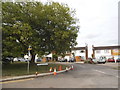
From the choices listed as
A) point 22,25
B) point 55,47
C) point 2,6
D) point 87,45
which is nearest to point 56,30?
point 55,47

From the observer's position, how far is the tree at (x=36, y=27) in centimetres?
1616

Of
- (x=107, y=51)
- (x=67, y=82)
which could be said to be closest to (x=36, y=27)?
(x=67, y=82)

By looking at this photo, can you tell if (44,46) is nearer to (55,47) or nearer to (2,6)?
(55,47)

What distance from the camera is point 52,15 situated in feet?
58.3

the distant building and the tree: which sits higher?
the tree

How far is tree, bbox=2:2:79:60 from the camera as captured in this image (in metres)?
16.2

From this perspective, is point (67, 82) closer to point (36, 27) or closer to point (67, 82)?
point (67, 82)

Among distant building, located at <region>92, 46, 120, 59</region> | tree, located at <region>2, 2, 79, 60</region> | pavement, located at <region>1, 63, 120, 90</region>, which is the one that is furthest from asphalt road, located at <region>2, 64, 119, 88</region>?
distant building, located at <region>92, 46, 120, 59</region>

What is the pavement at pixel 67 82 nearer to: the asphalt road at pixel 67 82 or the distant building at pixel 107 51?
the asphalt road at pixel 67 82

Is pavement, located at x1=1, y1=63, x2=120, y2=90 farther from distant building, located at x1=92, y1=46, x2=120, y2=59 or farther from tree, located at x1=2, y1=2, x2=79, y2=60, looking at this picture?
distant building, located at x1=92, y1=46, x2=120, y2=59

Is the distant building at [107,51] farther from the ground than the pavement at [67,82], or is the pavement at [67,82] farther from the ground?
the distant building at [107,51]

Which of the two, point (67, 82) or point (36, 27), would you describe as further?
point (36, 27)

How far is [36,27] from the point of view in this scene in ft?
61.4

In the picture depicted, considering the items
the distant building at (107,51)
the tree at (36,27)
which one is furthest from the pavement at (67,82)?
the distant building at (107,51)
